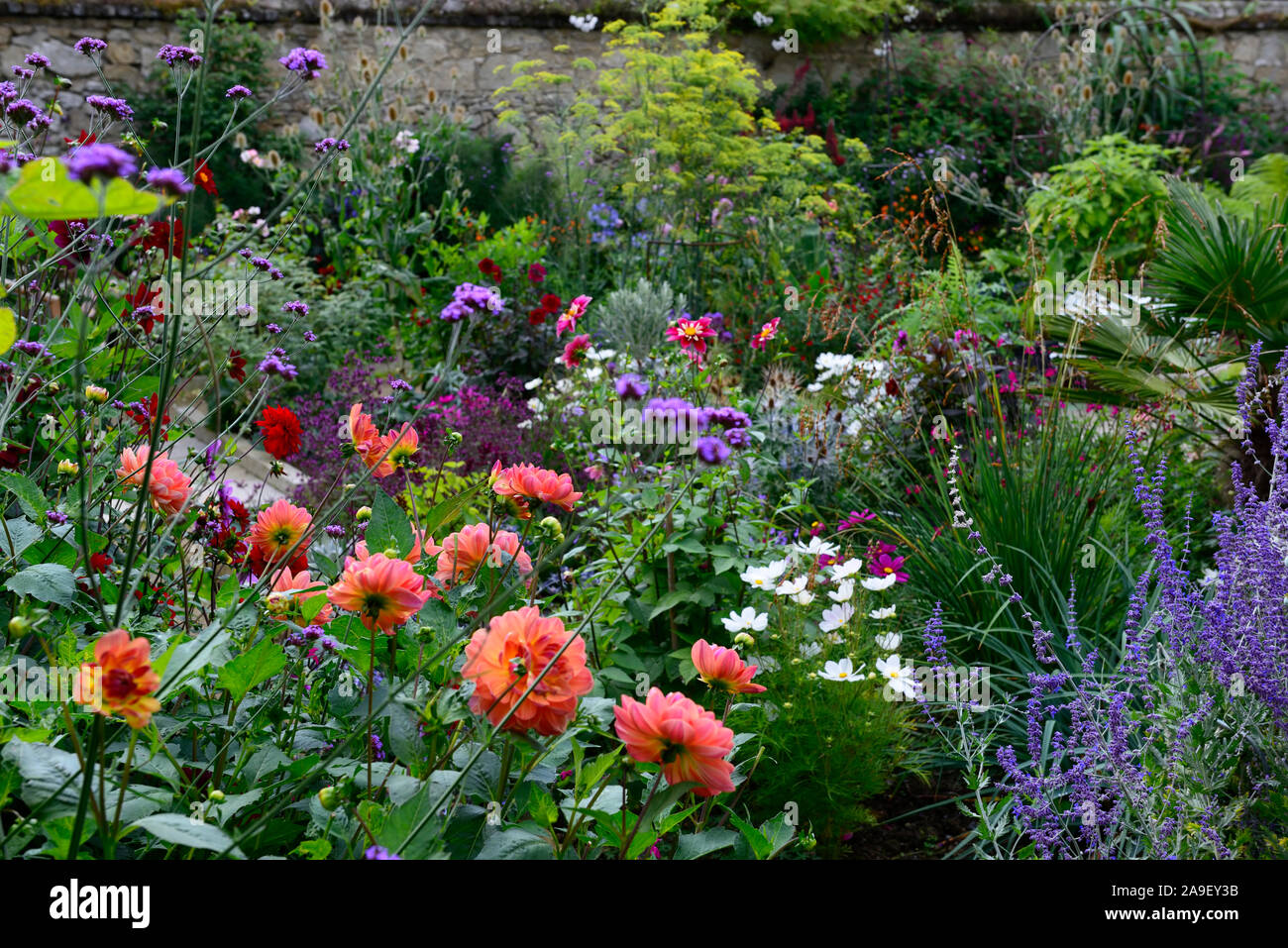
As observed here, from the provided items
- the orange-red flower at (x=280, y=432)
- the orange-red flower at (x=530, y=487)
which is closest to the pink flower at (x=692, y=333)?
the orange-red flower at (x=280, y=432)

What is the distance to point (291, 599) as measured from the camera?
1.27m

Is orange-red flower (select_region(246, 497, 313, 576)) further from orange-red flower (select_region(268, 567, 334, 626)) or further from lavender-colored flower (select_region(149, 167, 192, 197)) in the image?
lavender-colored flower (select_region(149, 167, 192, 197))

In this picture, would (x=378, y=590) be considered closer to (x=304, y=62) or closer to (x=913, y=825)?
(x=304, y=62)

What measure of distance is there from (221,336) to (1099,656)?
4.45 m

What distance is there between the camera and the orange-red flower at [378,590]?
100 cm

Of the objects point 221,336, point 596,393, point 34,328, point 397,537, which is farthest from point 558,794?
point 221,336

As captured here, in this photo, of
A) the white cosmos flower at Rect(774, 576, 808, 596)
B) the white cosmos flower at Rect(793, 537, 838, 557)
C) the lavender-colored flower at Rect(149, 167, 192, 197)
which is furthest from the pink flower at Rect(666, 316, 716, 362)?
the lavender-colored flower at Rect(149, 167, 192, 197)

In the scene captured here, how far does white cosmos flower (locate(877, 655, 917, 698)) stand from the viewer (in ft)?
6.87

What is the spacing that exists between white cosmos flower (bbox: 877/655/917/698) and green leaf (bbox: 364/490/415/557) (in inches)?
47.3

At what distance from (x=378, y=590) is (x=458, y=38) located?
9.30m

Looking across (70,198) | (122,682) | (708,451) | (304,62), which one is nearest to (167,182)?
(70,198)

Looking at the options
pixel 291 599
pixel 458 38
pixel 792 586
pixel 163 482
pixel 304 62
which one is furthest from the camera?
pixel 458 38

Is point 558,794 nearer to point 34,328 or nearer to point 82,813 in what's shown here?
point 82,813

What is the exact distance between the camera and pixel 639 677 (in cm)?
200
